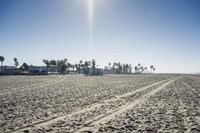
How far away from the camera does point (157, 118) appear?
1214 centimetres

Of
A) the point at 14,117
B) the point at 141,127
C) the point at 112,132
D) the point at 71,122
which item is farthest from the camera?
the point at 14,117

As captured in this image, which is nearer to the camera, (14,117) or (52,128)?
(52,128)

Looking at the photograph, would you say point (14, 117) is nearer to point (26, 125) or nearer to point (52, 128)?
point (26, 125)

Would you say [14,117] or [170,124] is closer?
[170,124]

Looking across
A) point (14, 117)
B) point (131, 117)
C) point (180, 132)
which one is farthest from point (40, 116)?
point (180, 132)

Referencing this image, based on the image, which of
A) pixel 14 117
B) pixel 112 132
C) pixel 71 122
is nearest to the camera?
pixel 112 132

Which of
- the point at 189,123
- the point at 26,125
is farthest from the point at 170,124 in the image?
the point at 26,125

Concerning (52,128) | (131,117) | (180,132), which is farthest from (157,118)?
(52,128)

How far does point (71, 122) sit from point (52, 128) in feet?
4.56

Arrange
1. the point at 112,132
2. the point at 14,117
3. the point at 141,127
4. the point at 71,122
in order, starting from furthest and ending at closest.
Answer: the point at 14,117 → the point at 71,122 → the point at 141,127 → the point at 112,132

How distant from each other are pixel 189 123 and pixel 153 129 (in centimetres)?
213

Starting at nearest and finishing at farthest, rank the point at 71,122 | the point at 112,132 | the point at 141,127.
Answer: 1. the point at 112,132
2. the point at 141,127
3. the point at 71,122

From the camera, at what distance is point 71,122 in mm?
10875

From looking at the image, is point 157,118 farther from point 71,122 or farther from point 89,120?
point 71,122
